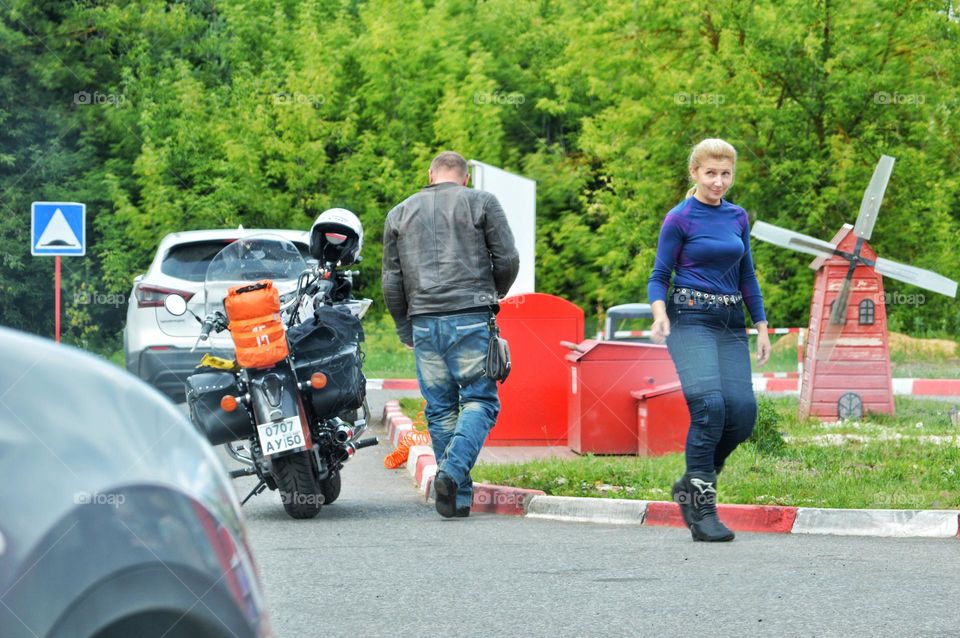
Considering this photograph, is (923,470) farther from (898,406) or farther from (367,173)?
(367,173)

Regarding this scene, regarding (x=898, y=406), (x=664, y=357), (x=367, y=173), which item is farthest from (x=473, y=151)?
(x=664, y=357)

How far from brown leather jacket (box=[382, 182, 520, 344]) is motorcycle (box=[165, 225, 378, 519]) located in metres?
0.44

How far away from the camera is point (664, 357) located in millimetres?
10727

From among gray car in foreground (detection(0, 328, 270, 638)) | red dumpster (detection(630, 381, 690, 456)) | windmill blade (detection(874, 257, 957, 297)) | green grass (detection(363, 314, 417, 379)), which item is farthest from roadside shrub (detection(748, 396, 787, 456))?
green grass (detection(363, 314, 417, 379))

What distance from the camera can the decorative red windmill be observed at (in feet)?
45.6

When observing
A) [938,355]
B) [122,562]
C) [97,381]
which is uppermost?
[97,381]

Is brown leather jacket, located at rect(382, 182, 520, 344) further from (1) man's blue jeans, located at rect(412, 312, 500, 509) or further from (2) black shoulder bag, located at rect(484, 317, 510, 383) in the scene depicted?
(2) black shoulder bag, located at rect(484, 317, 510, 383)

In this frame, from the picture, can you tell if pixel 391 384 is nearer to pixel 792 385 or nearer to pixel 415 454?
pixel 792 385

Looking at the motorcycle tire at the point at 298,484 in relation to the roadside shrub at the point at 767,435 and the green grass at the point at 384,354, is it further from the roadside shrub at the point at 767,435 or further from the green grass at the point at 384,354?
the green grass at the point at 384,354

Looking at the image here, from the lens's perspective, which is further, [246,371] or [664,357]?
[664,357]

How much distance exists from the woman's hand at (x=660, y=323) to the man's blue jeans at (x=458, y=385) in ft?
4.08

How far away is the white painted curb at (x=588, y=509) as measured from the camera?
8.02m

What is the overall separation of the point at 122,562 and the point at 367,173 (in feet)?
99.6

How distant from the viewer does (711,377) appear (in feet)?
23.2
